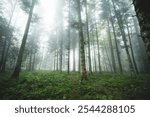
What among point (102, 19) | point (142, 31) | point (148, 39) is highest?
point (102, 19)

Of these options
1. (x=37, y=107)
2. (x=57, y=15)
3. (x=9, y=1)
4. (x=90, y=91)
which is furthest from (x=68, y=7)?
(x=37, y=107)

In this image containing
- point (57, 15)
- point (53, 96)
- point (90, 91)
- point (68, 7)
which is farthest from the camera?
point (57, 15)

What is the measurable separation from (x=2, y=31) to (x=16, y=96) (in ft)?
70.9

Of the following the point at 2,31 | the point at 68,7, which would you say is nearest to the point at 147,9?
the point at 68,7

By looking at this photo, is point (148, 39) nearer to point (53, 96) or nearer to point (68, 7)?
point (53, 96)

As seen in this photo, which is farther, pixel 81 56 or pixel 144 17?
pixel 81 56

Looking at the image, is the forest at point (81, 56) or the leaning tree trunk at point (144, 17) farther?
the forest at point (81, 56)

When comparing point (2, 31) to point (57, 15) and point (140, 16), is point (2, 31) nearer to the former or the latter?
point (57, 15)

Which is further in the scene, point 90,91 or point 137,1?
point 90,91

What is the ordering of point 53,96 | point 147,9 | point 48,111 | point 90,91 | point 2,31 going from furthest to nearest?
point 2,31, point 90,91, point 53,96, point 48,111, point 147,9

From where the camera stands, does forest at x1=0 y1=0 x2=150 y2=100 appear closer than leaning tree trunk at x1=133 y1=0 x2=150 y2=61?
No

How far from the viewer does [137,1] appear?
236cm

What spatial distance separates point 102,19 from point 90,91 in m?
21.6

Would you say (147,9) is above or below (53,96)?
above
